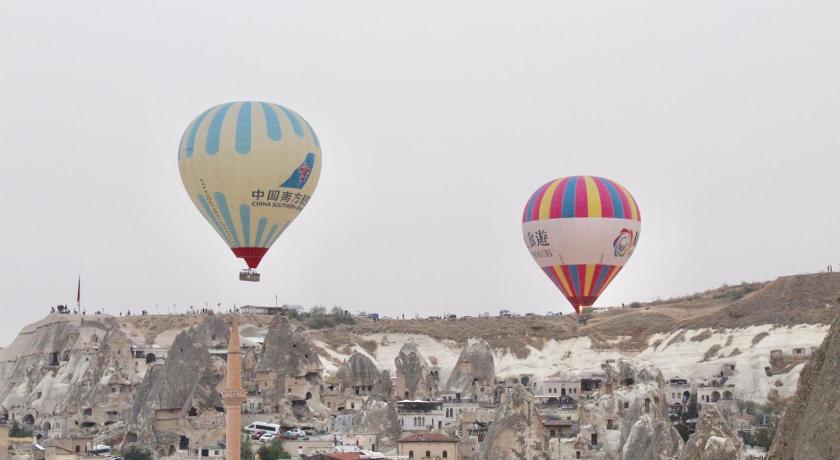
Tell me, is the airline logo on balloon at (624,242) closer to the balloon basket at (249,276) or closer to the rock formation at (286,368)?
the balloon basket at (249,276)

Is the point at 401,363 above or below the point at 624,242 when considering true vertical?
below

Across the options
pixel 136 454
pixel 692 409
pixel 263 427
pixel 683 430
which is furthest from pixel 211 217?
pixel 692 409

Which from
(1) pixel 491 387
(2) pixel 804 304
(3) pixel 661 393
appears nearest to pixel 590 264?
(3) pixel 661 393

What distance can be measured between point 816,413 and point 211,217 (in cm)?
3176

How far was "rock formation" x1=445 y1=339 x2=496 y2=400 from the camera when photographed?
252ft

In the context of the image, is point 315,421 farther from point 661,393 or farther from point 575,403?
point 661,393

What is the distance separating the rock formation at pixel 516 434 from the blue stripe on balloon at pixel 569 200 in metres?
6.74

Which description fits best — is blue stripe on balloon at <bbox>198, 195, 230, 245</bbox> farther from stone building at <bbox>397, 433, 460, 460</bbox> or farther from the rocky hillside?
stone building at <bbox>397, 433, 460, 460</bbox>

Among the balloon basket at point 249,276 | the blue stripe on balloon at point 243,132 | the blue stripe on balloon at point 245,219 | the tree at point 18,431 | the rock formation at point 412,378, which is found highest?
the blue stripe on balloon at point 243,132

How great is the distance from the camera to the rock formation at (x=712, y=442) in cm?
2434

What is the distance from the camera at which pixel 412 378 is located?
7388 centimetres

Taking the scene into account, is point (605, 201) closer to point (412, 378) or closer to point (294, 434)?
point (294, 434)

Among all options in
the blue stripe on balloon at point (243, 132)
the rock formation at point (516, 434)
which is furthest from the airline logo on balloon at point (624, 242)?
the blue stripe on balloon at point (243, 132)

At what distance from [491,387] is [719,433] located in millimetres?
50977
